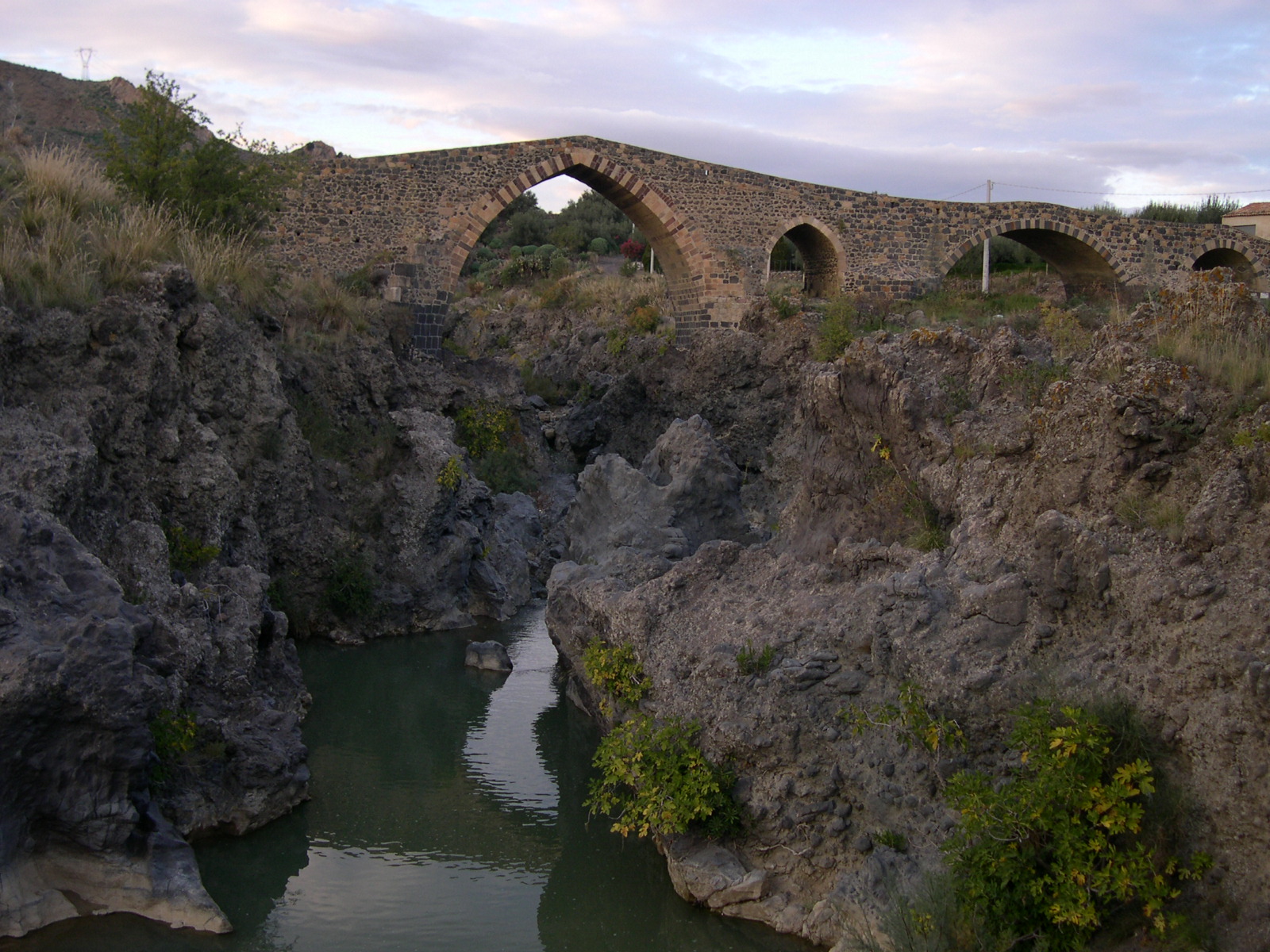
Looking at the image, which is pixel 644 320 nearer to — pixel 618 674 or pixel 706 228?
pixel 706 228

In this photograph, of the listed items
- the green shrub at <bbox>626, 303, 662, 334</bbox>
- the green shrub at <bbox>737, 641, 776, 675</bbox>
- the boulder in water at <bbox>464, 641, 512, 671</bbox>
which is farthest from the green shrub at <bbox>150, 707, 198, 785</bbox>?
the green shrub at <bbox>626, 303, 662, 334</bbox>

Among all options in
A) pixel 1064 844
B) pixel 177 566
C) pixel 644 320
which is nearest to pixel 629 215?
pixel 644 320

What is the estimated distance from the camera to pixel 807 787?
5285 mm

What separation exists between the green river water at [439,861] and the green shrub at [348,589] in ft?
6.35

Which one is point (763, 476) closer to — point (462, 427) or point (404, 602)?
point (462, 427)

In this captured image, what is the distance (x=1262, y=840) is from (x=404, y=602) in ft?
30.9

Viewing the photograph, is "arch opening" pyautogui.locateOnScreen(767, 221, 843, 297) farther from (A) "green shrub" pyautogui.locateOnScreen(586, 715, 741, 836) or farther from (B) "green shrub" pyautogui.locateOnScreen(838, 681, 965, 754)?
(B) "green shrub" pyautogui.locateOnScreen(838, 681, 965, 754)

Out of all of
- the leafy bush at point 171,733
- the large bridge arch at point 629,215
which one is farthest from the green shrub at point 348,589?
the large bridge arch at point 629,215

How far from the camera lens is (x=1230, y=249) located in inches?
981

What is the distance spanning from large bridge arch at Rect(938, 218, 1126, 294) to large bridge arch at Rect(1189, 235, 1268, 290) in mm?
1826

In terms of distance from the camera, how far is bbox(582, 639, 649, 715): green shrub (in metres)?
6.54

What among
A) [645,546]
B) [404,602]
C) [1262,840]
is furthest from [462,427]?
[1262,840]

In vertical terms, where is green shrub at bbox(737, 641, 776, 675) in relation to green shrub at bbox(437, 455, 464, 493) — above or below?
above

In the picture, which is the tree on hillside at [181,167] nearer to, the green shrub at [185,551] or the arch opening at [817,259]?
the green shrub at [185,551]
